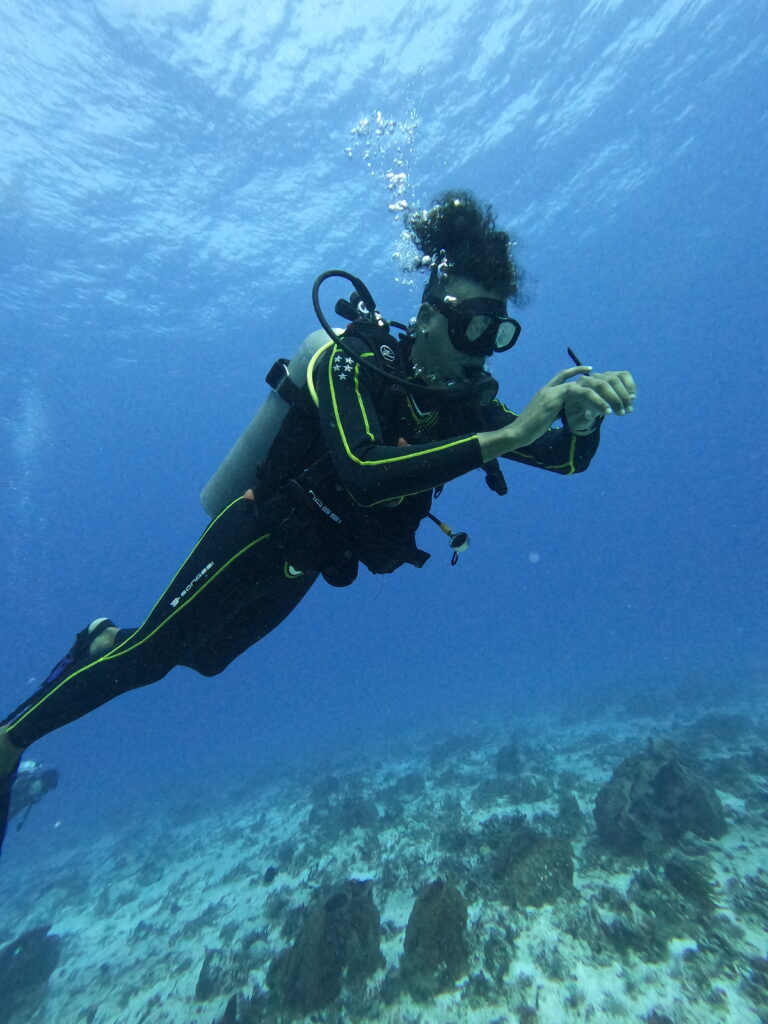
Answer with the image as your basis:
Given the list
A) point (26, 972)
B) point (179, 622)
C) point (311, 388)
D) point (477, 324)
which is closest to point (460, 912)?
point (179, 622)

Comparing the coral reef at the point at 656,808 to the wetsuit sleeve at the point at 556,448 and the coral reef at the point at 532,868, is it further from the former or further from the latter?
the wetsuit sleeve at the point at 556,448

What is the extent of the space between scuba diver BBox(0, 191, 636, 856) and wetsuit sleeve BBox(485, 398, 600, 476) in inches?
0.5

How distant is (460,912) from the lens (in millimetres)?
5539

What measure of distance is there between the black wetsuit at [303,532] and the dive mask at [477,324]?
0.40 metres

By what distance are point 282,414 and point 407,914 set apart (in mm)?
6853

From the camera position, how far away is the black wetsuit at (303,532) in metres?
2.80

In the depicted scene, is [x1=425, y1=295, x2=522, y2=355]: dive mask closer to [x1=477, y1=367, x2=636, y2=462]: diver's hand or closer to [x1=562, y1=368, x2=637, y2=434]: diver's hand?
[x1=477, y1=367, x2=636, y2=462]: diver's hand

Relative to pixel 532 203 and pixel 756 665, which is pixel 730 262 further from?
pixel 756 665

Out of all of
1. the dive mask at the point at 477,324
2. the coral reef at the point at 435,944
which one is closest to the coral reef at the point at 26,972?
the coral reef at the point at 435,944

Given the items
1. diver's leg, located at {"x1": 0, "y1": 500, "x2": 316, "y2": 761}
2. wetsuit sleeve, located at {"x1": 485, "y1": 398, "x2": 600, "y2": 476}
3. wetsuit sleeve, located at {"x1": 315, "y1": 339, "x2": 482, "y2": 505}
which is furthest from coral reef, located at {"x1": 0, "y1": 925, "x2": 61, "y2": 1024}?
wetsuit sleeve, located at {"x1": 485, "y1": 398, "x2": 600, "y2": 476}

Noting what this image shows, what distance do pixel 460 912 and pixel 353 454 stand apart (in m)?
5.71

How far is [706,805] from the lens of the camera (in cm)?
685

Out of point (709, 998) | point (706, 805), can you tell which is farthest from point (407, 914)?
point (706, 805)

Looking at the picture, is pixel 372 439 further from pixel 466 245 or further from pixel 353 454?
pixel 466 245
